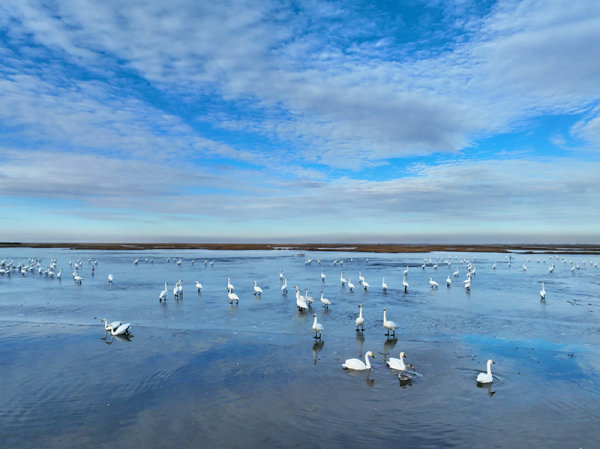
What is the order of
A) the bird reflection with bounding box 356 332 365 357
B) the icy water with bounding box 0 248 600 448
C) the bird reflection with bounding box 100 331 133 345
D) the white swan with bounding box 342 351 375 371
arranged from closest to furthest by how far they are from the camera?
the icy water with bounding box 0 248 600 448 → the white swan with bounding box 342 351 375 371 → the bird reflection with bounding box 356 332 365 357 → the bird reflection with bounding box 100 331 133 345

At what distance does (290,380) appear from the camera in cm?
952

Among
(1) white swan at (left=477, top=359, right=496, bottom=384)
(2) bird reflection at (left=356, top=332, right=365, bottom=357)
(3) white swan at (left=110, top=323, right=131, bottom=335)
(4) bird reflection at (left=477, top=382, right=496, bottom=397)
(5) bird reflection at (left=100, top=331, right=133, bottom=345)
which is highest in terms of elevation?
(3) white swan at (left=110, top=323, right=131, bottom=335)

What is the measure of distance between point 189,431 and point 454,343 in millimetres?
9469

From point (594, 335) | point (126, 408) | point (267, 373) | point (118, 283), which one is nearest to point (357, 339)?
point (267, 373)

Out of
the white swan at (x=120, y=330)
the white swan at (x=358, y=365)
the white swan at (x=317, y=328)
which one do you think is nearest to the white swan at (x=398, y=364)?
the white swan at (x=358, y=365)

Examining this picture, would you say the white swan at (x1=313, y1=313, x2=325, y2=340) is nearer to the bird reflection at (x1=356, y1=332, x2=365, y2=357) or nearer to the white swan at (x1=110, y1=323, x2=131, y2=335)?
the bird reflection at (x1=356, y1=332, x2=365, y2=357)

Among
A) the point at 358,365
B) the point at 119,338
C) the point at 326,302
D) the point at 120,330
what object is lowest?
the point at 119,338

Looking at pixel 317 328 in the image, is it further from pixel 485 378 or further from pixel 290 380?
pixel 485 378

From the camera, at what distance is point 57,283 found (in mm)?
29219

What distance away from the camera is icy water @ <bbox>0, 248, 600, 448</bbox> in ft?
23.3

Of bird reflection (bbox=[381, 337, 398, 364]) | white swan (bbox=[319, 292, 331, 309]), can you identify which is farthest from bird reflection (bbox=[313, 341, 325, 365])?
white swan (bbox=[319, 292, 331, 309])

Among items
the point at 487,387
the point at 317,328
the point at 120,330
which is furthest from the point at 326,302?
the point at 487,387

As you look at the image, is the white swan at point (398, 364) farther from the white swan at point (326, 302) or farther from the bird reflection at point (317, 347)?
the white swan at point (326, 302)

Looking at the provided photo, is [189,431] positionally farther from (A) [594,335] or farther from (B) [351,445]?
(A) [594,335]
